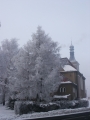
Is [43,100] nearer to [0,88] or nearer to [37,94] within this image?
[37,94]

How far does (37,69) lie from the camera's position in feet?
89.0

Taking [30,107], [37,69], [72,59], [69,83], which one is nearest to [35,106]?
[30,107]

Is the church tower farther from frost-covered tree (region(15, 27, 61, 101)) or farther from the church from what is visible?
frost-covered tree (region(15, 27, 61, 101))

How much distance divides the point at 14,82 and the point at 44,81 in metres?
5.17

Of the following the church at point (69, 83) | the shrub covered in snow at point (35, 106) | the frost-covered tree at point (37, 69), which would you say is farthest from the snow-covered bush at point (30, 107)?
the church at point (69, 83)

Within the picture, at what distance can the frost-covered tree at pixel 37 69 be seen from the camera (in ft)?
89.4

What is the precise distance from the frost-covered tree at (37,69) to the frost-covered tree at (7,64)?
10.7 feet

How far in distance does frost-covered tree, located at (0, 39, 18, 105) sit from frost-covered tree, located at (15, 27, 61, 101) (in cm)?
326

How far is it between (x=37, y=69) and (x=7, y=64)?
11610mm

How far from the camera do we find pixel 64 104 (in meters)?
29.1

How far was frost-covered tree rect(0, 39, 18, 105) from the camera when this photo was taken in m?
34.4

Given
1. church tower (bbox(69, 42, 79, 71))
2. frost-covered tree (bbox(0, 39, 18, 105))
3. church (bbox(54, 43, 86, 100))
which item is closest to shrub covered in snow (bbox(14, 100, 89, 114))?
frost-covered tree (bbox(0, 39, 18, 105))

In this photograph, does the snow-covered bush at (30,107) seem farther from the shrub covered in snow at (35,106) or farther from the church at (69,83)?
the church at (69,83)

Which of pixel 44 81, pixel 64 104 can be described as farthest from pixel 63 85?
pixel 44 81
